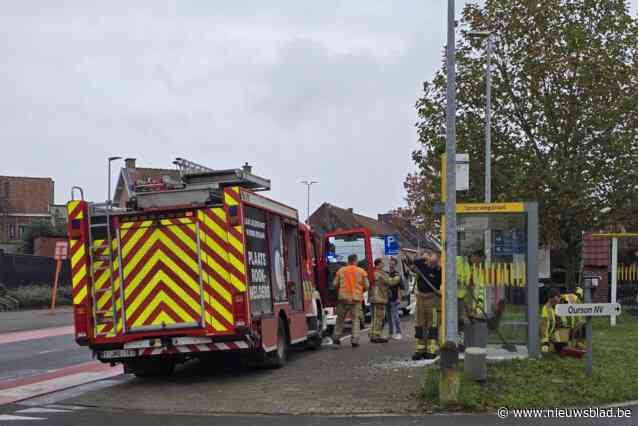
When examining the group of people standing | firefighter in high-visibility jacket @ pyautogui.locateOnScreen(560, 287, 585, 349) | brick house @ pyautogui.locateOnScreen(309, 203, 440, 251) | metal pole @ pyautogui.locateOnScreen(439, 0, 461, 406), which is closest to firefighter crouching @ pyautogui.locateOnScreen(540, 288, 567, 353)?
firefighter in high-visibility jacket @ pyautogui.locateOnScreen(560, 287, 585, 349)

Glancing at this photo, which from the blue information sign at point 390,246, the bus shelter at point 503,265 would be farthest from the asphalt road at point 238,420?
the blue information sign at point 390,246

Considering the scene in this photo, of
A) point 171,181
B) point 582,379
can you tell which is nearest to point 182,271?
point 171,181

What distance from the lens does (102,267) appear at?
41.1ft

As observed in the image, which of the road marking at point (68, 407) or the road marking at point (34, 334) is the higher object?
the road marking at point (68, 407)

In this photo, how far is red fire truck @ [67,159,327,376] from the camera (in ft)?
39.7

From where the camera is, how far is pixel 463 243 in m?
14.0

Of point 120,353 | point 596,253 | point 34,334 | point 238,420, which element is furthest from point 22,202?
point 238,420

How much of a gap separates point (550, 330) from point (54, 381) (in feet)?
26.3

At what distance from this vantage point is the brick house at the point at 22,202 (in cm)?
8106

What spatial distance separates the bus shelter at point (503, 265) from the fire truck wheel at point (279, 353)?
306cm

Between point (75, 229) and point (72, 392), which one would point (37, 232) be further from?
point (72, 392)

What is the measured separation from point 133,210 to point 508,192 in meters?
15.3

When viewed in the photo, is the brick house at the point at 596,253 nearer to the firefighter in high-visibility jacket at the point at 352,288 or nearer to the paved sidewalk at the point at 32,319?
the firefighter in high-visibility jacket at the point at 352,288

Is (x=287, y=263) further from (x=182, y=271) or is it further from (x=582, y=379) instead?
(x=582, y=379)
